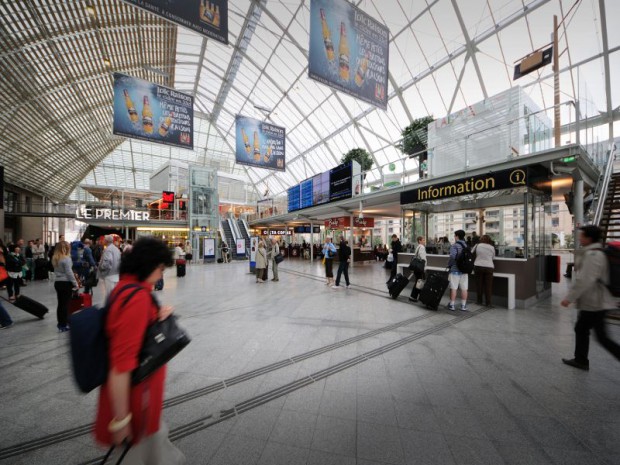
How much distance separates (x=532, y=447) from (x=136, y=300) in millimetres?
2989

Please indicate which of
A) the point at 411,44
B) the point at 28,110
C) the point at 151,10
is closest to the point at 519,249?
the point at 151,10

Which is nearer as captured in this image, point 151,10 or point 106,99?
point 151,10

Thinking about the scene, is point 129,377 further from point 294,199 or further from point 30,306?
point 294,199

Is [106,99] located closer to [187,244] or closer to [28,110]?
[28,110]

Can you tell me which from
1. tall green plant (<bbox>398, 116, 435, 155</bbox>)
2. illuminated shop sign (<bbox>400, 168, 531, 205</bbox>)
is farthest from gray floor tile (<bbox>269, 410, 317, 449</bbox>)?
tall green plant (<bbox>398, 116, 435, 155</bbox>)

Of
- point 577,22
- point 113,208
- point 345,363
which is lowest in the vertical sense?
point 345,363

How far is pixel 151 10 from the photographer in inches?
215

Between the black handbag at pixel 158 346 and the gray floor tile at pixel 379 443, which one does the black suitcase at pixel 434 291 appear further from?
the black handbag at pixel 158 346

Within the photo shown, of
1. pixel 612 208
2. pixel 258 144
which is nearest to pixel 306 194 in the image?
pixel 258 144

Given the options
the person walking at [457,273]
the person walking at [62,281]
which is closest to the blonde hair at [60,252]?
the person walking at [62,281]

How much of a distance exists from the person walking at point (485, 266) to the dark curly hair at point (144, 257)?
6844 mm

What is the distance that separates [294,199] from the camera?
20516 millimetres

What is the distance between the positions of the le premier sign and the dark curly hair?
80.5 ft

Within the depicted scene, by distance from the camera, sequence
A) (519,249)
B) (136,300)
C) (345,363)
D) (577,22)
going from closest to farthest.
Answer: (136,300), (345,363), (519,249), (577,22)
